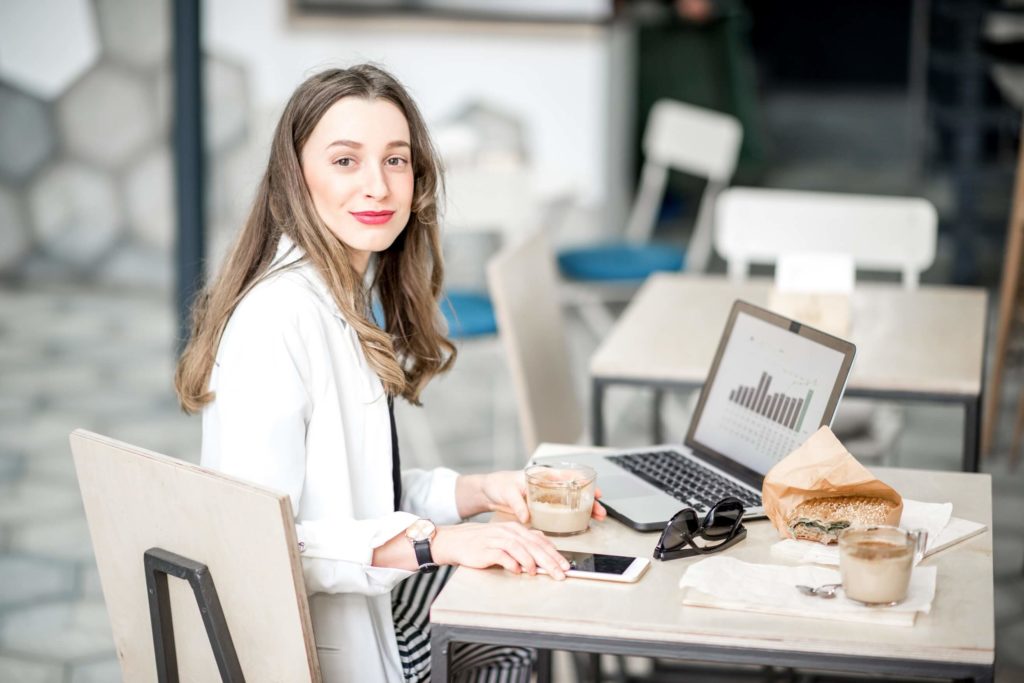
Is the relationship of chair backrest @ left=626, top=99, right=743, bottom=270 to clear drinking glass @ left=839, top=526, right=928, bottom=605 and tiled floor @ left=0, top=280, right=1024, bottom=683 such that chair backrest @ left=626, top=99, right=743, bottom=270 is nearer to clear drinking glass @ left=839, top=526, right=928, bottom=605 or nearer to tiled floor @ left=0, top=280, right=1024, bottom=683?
tiled floor @ left=0, top=280, right=1024, bottom=683

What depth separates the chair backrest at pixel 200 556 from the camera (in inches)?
52.7

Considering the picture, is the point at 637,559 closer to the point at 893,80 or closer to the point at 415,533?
the point at 415,533

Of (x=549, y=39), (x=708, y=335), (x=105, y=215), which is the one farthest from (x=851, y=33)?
(x=708, y=335)

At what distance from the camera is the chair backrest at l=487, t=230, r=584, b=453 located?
8.29 feet

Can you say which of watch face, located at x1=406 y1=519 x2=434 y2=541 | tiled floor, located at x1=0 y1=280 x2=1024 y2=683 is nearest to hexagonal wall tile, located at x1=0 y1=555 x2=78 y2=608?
tiled floor, located at x1=0 y1=280 x2=1024 y2=683

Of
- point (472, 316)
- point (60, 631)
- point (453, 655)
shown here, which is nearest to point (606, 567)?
point (453, 655)

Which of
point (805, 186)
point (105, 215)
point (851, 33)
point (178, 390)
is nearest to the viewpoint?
point (178, 390)

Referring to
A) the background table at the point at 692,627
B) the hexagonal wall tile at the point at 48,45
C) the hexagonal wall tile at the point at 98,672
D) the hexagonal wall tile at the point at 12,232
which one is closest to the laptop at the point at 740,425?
the background table at the point at 692,627

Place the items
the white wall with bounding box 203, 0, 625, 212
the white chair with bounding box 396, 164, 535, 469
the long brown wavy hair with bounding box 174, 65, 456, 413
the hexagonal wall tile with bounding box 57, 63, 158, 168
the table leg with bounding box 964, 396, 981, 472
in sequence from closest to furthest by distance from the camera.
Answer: the long brown wavy hair with bounding box 174, 65, 456, 413
the table leg with bounding box 964, 396, 981, 472
the white chair with bounding box 396, 164, 535, 469
the hexagonal wall tile with bounding box 57, 63, 158, 168
the white wall with bounding box 203, 0, 625, 212

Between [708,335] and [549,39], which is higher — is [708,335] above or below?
below

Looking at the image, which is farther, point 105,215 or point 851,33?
point 851,33

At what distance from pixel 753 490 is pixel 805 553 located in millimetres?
230

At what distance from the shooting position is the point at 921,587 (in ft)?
4.71

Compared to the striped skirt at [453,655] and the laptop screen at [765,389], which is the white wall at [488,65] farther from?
the striped skirt at [453,655]
